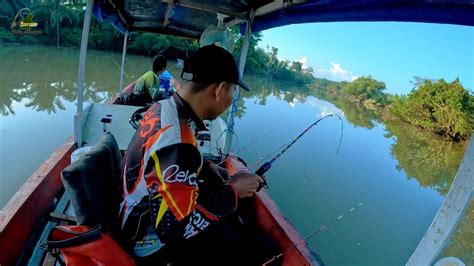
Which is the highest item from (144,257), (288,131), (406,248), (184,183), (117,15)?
(117,15)

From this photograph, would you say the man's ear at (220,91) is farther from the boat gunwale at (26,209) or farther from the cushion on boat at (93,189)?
the boat gunwale at (26,209)

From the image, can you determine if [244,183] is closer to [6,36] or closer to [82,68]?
[82,68]

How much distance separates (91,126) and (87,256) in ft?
8.35

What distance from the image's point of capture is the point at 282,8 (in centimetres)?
211

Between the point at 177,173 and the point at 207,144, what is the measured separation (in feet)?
8.62

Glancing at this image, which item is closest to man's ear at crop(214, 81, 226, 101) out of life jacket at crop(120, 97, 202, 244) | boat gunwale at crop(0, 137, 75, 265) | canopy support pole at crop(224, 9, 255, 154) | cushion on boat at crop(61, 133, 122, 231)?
life jacket at crop(120, 97, 202, 244)

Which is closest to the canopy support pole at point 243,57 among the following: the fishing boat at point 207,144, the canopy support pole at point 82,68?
the fishing boat at point 207,144

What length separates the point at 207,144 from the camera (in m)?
3.53

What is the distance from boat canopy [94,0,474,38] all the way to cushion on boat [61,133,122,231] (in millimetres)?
1498

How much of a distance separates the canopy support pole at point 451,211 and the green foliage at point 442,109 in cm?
2121

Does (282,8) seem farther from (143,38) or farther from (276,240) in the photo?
(143,38)

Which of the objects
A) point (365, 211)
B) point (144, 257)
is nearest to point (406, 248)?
point (365, 211)

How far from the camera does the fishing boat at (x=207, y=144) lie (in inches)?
47.3

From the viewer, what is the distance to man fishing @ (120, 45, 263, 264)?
36.7 inches
